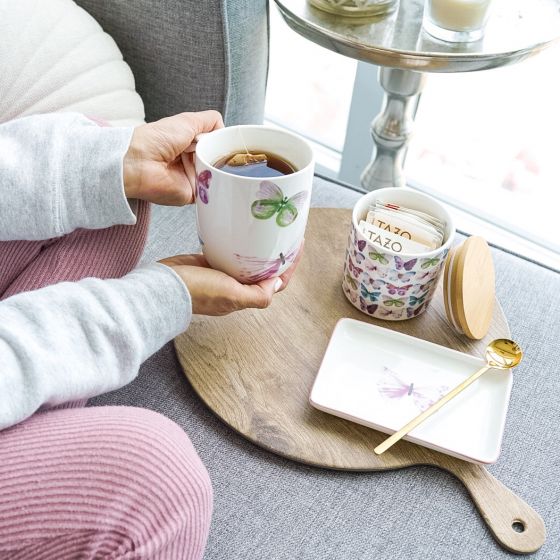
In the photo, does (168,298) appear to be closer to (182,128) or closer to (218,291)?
(218,291)

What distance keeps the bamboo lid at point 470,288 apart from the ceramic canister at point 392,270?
0.06 feet

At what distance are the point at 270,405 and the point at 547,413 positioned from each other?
282 millimetres

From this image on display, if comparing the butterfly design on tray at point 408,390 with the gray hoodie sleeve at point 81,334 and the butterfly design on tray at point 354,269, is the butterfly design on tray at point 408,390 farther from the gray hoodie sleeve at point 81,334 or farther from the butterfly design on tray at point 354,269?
the gray hoodie sleeve at point 81,334

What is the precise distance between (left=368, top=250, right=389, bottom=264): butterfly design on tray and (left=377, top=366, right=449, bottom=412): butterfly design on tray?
0.11 m

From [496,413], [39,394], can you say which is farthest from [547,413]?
[39,394]

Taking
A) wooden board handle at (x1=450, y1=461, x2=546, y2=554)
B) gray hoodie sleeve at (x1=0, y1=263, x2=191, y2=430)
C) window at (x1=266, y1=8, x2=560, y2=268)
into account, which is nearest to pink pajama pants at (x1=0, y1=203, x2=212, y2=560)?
gray hoodie sleeve at (x1=0, y1=263, x2=191, y2=430)

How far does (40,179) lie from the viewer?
64cm

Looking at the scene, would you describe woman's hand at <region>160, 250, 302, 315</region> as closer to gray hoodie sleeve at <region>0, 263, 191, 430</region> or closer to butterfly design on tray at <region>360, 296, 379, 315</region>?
gray hoodie sleeve at <region>0, 263, 191, 430</region>

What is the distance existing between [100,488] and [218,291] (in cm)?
21

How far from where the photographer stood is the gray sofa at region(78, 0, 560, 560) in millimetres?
627

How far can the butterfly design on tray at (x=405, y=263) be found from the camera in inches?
28.7

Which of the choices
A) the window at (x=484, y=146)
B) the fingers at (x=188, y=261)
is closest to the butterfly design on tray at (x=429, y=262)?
the fingers at (x=188, y=261)

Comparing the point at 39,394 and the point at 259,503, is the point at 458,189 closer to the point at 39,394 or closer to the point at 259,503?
the point at 259,503

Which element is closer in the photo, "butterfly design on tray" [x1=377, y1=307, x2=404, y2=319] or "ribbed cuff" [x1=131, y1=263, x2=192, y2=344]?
"ribbed cuff" [x1=131, y1=263, x2=192, y2=344]
